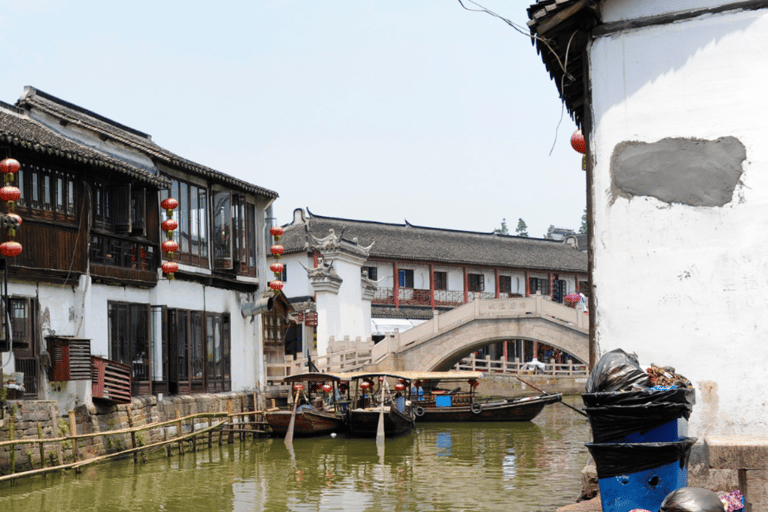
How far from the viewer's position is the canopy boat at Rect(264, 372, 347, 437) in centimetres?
2139

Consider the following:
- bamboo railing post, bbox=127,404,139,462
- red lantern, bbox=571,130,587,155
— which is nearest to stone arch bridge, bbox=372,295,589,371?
bamboo railing post, bbox=127,404,139,462

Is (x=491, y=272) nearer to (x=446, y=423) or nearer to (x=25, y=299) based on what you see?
(x=446, y=423)

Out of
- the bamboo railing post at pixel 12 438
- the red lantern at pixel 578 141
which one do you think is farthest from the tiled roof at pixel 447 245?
the red lantern at pixel 578 141

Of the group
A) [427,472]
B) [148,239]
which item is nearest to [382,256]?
[148,239]

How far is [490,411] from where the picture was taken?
2670 cm

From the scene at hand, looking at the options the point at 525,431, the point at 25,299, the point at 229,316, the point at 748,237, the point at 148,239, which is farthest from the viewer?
the point at 525,431

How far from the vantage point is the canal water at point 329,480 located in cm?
1288

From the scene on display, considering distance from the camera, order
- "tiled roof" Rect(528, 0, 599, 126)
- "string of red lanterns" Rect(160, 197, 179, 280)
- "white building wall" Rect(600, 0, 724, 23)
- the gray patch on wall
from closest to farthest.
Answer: the gray patch on wall → "white building wall" Rect(600, 0, 724, 23) → "tiled roof" Rect(528, 0, 599, 126) → "string of red lanterns" Rect(160, 197, 179, 280)

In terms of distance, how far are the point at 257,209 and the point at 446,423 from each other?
8510 mm

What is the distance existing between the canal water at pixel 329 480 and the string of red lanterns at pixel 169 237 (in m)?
3.63

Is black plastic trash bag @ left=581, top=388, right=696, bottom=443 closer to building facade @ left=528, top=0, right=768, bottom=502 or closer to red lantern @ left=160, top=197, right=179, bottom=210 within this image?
building facade @ left=528, top=0, right=768, bottom=502

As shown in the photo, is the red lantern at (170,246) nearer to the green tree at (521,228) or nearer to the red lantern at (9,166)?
the red lantern at (9,166)

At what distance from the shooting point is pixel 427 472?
53.9 feet

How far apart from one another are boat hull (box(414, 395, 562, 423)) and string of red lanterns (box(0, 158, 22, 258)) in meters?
14.4
